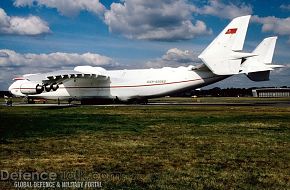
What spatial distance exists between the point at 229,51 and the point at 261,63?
495 centimetres

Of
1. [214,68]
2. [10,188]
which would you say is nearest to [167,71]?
[214,68]

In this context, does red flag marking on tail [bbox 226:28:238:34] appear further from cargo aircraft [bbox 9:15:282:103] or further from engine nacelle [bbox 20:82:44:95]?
engine nacelle [bbox 20:82:44:95]

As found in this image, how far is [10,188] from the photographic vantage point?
6.74 metres

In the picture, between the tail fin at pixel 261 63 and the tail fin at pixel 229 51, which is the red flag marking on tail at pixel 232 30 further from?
the tail fin at pixel 261 63

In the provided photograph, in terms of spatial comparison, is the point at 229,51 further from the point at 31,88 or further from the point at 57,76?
the point at 31,88

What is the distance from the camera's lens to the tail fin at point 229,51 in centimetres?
3647

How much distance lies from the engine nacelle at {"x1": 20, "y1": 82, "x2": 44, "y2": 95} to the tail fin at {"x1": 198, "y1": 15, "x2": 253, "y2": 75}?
18.5 meters

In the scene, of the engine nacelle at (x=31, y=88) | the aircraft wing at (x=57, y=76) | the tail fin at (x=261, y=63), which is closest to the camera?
the tail fin at (x=261, y=63)

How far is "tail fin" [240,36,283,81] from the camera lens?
3744 cm

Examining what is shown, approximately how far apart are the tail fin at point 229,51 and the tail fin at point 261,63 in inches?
75.0

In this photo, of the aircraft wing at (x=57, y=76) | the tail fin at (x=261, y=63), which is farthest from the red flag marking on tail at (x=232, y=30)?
the aircraft wing at (x=57, y=76)

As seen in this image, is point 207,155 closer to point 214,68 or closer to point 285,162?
point 285,162

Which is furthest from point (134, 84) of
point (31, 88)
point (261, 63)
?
point (261, 63)

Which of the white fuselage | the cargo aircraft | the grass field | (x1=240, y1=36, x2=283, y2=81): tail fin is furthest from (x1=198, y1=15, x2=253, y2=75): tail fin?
the grass field
